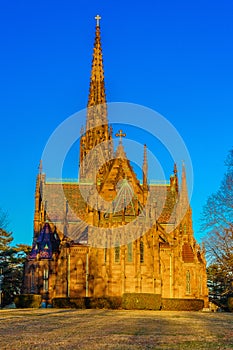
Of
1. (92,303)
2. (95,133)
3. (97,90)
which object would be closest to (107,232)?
(92,303)

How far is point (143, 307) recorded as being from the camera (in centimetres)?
5241

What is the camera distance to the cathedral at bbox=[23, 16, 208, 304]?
60875 mm

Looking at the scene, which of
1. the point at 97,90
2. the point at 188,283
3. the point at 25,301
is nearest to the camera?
the point at 25,301

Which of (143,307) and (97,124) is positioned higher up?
(97,124)

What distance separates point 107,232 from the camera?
2424 inches

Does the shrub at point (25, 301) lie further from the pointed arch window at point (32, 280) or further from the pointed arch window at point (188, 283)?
the pointed arch window at point (188, 283)

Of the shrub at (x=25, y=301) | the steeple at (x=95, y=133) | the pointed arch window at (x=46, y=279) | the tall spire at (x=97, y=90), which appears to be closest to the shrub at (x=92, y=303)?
the shrub at (x=25, y=301)

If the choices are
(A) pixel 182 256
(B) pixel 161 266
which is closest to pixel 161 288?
(B) pixel 161 266

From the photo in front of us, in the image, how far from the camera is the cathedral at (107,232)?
60875mm

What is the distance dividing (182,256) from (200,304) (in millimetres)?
13992

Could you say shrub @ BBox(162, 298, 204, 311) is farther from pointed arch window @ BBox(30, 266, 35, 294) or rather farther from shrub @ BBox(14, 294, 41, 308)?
pointed arch window @ BBox(30, 266, 35, 294)

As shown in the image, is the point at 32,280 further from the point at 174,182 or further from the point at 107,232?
the point at 174,182

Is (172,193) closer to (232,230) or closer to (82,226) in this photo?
(82,226)

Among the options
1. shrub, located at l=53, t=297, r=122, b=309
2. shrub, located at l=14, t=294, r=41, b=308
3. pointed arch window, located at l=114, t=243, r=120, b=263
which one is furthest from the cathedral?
shrub, located at l=14, t=294, r=41, b=308
